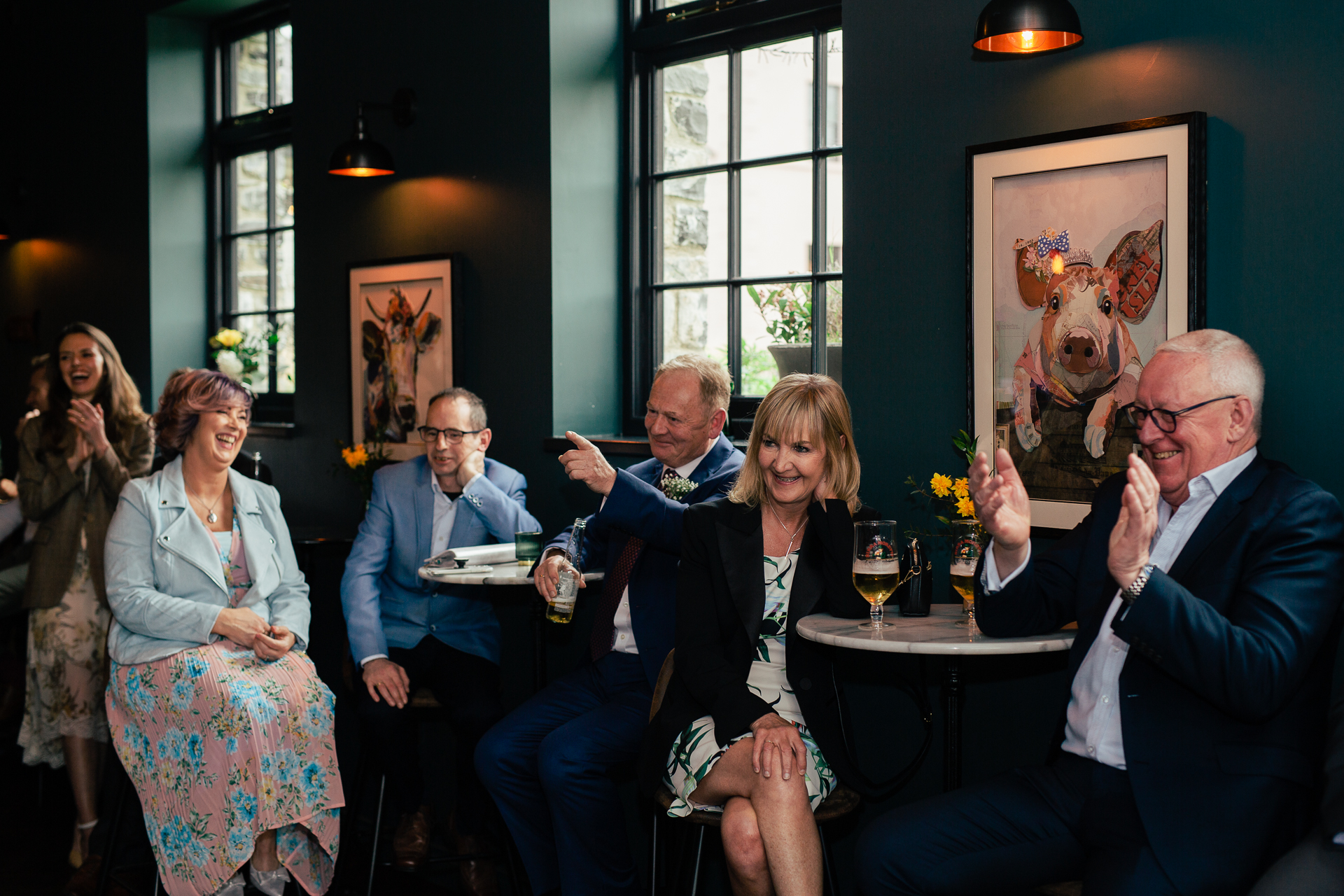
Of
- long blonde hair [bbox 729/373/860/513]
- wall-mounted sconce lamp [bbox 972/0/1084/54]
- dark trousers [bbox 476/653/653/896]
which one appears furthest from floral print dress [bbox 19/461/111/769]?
wall-mounted sconce lamp [bbox 972/0/1084/54]

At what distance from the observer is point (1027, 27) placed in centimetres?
238

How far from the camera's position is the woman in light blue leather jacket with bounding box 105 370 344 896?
3012 mm

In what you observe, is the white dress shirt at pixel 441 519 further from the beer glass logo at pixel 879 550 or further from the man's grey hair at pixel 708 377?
the beer glass logo at pixel 879 550

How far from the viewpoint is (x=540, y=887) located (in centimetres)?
299

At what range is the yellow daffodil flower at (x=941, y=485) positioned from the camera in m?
2.71

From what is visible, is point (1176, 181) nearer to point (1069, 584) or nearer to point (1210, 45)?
point (1210, 45)

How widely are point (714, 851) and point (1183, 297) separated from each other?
190 centimetres

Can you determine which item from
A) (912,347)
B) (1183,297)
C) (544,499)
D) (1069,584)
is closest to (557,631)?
(544,499)

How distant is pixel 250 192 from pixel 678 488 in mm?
3653

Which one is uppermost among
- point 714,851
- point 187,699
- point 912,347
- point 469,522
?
point 912,347

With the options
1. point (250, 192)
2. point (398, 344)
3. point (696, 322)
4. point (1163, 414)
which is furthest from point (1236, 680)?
point (250, 192)

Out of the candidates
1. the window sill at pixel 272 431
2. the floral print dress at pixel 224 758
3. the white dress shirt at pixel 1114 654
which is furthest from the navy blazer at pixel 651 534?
the window sill at pixel 272 431

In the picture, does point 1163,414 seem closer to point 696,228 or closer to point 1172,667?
point 1172,667

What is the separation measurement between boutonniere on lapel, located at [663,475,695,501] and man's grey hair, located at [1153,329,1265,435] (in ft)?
4.24
